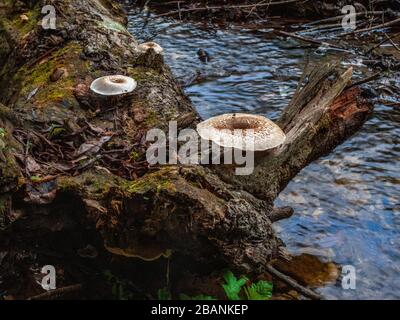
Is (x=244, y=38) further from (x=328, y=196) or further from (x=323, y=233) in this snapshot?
(x=323, y=233)

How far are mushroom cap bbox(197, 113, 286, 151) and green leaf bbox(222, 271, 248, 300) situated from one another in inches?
37.1

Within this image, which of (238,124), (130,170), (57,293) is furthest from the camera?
(238,124)

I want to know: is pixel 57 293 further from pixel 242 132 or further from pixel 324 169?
pixel 324 169

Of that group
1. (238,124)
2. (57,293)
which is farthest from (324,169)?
(57,293)

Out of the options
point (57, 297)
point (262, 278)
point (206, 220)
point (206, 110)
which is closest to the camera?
point (206, 220)

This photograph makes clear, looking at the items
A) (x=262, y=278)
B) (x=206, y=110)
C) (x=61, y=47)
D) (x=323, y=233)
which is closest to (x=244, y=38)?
(x=206, y=110)

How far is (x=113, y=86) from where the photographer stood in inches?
177

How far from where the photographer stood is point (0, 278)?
373 cm

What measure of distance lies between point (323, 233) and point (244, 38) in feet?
18.3

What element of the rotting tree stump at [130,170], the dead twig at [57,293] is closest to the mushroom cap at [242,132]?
the rotting tree stump at [130,170]

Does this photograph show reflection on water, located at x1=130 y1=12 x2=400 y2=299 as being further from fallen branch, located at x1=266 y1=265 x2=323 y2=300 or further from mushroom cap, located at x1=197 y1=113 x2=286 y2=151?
mushroom cap, located at x1=197 y1=113 x2=286 y2=151

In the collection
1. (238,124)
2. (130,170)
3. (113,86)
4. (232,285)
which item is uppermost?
(113,86)

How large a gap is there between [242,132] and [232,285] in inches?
45.0

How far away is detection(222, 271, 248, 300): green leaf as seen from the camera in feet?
10.9
